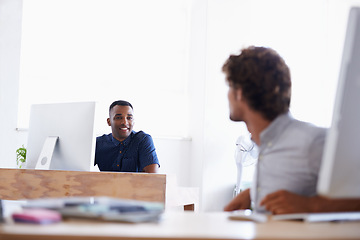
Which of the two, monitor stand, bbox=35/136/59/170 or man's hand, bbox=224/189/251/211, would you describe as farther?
monitor stand, bbox=35/136/59/170

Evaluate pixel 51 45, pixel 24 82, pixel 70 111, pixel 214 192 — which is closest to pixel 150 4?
pixel 51 45

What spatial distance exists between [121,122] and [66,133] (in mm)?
663

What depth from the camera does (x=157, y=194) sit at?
2.33 metres

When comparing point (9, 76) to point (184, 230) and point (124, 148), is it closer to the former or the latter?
point (124, 148)

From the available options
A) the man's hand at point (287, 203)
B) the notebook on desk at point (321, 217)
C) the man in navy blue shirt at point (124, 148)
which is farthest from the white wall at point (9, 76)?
the notebook on desk at point (321, 217)

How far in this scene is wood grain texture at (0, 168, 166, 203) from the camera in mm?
2330

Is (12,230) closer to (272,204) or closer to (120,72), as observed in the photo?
(272,204)

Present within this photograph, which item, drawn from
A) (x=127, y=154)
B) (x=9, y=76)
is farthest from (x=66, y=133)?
(x=9, y=76)

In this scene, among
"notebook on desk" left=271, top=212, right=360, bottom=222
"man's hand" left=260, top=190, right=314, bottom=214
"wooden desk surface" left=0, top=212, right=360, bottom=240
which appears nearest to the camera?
"wooden desk surface" left=0, top=212, right=360, bottom=240

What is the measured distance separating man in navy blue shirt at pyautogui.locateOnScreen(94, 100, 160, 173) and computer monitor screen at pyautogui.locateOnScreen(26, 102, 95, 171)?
0.56 metres

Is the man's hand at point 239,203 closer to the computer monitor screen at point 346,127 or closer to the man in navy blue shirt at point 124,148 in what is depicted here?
the computer monitor screen at point 346,127

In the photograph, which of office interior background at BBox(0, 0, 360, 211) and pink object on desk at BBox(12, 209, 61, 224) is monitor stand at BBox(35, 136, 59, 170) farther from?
office interior background at BBox(0, 0, 360, 211)

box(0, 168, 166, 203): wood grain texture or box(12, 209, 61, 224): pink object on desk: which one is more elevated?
box(0, 168, 166, 203): wood grain texture

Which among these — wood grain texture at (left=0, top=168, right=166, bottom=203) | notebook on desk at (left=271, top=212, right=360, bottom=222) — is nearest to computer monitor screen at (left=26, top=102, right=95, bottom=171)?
wood grain texture at (left=0, top=168, right=166, bottom=203)
